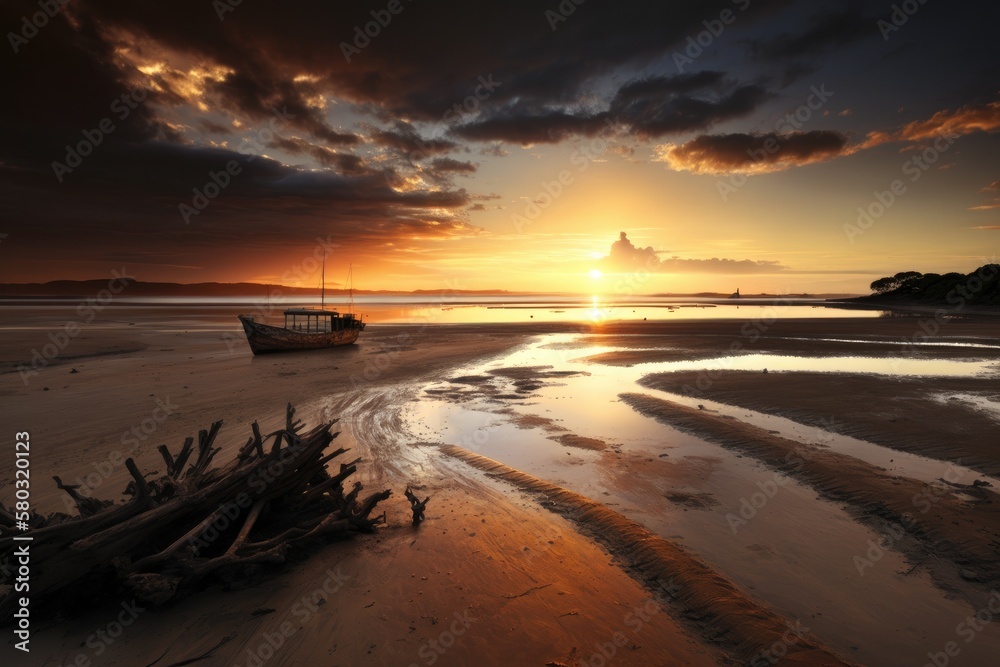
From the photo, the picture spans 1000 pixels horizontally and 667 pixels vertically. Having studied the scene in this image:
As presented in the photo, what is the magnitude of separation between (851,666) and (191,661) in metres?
6.03

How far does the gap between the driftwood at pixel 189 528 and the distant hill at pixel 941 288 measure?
91179mm

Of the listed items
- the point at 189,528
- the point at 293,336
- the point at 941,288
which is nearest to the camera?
the point at 189,528

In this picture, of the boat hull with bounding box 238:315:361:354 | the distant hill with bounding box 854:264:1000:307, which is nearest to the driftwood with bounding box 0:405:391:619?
the boat hull with bounding box 238:315:361:354

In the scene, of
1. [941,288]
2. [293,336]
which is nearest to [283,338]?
[293,336]

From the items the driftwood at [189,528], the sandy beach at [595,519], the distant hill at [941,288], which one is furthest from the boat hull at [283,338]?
the distant hill at [941,288]

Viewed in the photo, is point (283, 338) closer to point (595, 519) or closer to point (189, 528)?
point (189, 528)

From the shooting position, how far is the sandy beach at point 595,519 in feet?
14.0

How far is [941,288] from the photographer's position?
77312 millimetres

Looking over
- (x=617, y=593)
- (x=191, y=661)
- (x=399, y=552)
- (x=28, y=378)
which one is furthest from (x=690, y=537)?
(x=28, y=378)

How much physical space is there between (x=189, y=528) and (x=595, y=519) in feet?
17.7

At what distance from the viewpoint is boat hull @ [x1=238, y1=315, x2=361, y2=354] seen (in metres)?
24.1

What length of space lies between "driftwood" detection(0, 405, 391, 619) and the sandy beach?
11.6 inches

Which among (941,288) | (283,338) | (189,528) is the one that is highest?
(941,288)

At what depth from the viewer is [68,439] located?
9.84 m
